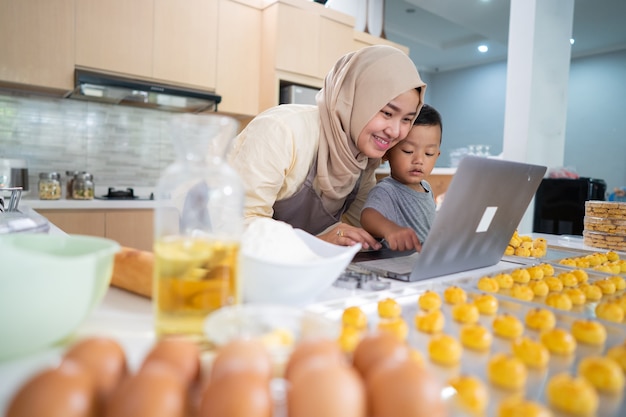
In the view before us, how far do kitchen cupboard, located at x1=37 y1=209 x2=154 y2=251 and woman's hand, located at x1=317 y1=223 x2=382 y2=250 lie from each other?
164 centimetres

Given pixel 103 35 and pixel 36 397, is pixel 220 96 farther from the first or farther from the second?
pixel 36 397

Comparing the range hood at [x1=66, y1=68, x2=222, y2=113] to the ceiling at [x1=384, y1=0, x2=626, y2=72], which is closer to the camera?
the range hood at [x1=66, y1=68, x2=222, y2=113]

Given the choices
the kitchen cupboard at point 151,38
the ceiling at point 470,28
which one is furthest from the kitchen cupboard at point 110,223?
the ceiling at point 470,28

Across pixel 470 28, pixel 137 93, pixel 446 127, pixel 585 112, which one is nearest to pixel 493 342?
pixel 137 93

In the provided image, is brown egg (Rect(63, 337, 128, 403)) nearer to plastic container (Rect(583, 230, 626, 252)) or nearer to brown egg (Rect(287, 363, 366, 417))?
brown egg (Rect(287, 363, 366, 417))

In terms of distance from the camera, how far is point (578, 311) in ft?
2.49

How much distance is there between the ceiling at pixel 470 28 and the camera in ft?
15.0

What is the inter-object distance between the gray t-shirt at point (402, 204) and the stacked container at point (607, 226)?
0.55 meters

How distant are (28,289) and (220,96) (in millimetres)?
2925

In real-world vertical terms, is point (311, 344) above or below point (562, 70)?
below

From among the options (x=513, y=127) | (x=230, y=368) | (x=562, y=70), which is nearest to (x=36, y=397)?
(x=230, y=368)

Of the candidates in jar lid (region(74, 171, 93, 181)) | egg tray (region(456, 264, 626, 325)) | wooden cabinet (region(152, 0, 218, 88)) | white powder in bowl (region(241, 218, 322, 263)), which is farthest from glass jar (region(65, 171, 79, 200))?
egg tray (region(456, 264, 626, 325))

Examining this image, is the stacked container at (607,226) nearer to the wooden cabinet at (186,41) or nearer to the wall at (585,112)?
the wooden cabinet at (186,41)

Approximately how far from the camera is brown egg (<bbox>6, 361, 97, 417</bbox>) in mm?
310
